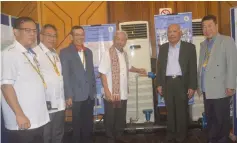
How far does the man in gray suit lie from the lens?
251cm

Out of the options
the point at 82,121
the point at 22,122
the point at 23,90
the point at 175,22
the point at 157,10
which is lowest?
the point at 82,121

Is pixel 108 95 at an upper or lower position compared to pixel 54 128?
upper

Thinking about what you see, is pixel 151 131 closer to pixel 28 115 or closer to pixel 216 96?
pixel 216 96

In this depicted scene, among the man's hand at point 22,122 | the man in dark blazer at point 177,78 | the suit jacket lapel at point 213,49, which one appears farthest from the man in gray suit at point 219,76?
the man's hand at point 22,122

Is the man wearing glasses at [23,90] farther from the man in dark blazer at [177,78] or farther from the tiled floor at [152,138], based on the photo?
the tiled floor at [152,138]

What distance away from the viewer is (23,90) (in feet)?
5.42

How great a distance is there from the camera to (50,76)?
2.19 meters

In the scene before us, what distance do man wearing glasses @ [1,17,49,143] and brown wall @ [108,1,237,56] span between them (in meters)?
2.91

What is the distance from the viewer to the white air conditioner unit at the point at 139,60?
388 centimetres

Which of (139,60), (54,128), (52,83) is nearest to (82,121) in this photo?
(54,128)

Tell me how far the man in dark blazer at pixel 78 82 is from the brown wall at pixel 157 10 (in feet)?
6.48

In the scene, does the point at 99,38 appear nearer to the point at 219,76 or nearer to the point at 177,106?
the point at 177,106

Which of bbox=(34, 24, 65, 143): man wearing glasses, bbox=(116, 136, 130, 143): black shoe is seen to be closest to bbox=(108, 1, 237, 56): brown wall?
bbox=(116, 136, 130, 143): black shoe

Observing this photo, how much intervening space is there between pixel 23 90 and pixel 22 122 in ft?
0.74
